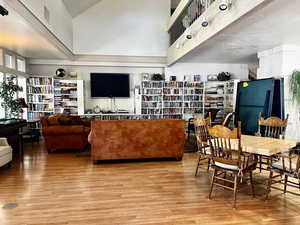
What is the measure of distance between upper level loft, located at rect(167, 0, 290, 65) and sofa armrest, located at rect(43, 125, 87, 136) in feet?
11.6

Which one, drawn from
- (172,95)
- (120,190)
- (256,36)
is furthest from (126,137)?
(172,95)

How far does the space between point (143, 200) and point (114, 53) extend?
6253 mm

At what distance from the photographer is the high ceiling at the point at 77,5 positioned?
6.72 meters

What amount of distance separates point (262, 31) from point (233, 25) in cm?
91

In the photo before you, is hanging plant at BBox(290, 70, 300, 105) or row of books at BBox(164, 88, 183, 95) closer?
hanging plant at BBox(290, 70, 300, 105)

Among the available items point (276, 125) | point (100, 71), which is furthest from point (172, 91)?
point (276, 125)

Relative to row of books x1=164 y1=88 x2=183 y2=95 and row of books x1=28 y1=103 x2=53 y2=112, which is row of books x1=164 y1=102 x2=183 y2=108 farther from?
row of books x1=28 y1=103 x2=53 y2=112

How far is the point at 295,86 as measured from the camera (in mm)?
5129

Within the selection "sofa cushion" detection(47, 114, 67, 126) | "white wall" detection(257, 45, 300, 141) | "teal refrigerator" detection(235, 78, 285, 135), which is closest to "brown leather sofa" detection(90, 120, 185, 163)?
"sofa cushion" detection(47, 114, 67, 126)

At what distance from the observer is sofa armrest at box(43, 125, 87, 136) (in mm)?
5152

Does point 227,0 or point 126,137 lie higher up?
point 227,0

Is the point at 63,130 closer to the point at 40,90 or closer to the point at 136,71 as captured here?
the point at 40,90

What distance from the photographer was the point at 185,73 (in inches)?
325

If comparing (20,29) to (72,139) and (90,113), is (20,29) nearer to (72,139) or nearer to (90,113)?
(72,139)
